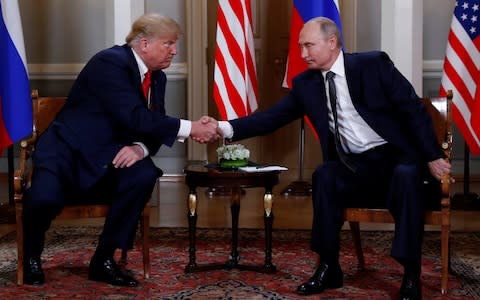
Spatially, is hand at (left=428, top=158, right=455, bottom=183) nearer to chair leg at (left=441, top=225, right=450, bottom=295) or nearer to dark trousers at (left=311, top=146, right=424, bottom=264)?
dark trousers at (left=311, top=146, right=424, bottom=264)

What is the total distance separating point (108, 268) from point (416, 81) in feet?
9.70

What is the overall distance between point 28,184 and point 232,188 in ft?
3.15

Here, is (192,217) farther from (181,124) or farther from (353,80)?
(353,80)

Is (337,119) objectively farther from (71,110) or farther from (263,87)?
(263,87)

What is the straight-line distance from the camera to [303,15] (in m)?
6.12

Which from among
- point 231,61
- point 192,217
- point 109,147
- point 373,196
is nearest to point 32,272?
point 109,147

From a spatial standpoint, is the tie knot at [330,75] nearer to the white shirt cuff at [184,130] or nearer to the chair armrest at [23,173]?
the white shirt cuff at [184,130]

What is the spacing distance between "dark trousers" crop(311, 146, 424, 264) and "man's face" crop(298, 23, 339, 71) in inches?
18.3

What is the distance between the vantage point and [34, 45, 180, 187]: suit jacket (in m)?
3.92

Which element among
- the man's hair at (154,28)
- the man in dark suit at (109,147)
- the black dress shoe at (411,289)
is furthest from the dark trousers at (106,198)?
the black dress shoe at (411,289)

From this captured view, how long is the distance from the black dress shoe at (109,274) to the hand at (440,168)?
144cm

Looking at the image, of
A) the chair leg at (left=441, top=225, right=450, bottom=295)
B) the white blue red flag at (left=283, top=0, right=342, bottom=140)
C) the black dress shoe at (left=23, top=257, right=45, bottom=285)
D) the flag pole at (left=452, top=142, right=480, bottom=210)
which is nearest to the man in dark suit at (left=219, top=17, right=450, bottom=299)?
the chair leg at (left=441, top=225, right=450, bottom=295)

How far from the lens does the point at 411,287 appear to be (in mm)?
3574

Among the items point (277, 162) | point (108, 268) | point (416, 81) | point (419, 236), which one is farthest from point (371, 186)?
point (277, 162)
